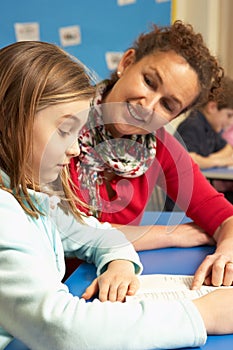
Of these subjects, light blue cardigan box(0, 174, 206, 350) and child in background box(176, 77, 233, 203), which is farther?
child in background box(176, 77, 233, 203)

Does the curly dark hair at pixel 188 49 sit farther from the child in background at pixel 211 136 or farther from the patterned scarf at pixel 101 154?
the child in background at pixel 211 136

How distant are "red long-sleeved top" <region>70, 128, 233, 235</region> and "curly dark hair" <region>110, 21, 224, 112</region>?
14 centimetres

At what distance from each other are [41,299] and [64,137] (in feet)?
0.84

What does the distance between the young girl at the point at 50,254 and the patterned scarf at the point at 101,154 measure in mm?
213

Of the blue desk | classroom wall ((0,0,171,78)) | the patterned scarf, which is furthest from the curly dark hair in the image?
classroom wall ((0,0,171,78))

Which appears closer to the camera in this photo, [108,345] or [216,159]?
[108,345]

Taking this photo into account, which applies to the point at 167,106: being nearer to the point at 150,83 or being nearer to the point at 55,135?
the point at 150,83

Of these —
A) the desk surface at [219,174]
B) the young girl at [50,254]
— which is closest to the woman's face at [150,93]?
the young girl at [50,254]

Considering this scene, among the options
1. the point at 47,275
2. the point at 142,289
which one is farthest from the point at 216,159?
the point at 47,275

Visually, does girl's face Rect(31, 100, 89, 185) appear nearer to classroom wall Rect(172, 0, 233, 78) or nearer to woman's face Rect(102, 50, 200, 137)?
woman's face Rect(102, 50, 200, 137)

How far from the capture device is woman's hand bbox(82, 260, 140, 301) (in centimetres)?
83

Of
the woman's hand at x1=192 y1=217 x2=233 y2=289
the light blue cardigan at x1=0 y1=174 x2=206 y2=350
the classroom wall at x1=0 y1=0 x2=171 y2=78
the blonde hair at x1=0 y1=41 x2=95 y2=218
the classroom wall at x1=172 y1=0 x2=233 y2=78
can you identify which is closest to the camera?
the light blue cardigan at x1=0 y1=174 x2=206 y2=350

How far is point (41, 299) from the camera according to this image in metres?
0.63

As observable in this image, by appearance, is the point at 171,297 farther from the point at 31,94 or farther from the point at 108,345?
the point at 31,94
